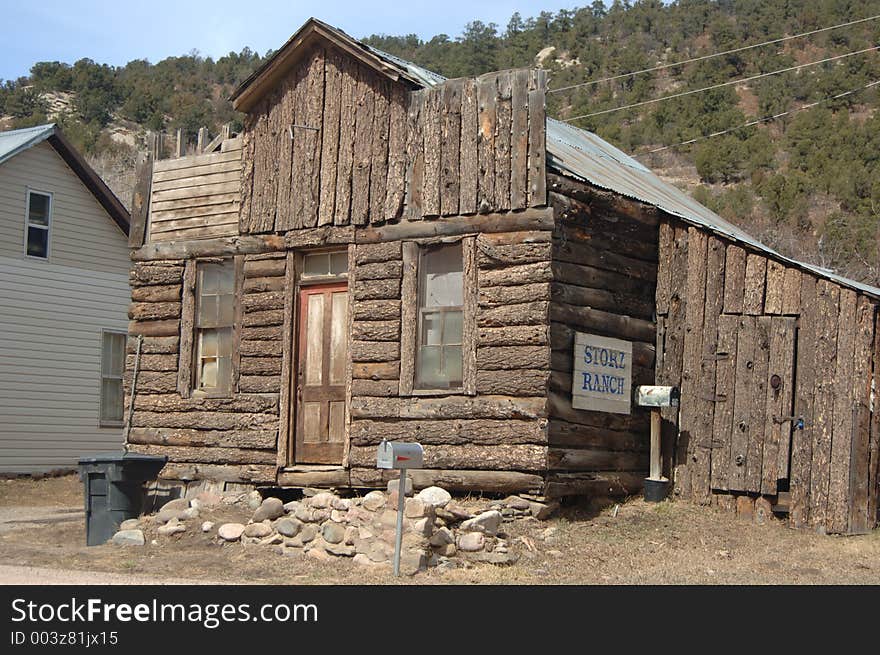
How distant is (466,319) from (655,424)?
9.13 feet

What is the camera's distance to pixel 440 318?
14.4 m

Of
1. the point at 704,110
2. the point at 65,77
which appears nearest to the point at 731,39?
the point at 704,110

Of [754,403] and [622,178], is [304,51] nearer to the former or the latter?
[622,178]

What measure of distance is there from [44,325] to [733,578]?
16.4 metres

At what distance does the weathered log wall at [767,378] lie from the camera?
13805 millimetres

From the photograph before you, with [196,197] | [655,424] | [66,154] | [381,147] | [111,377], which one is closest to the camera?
[655,424]

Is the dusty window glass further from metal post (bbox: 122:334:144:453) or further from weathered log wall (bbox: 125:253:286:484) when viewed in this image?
metal post (bbox: 122:334:144:453)

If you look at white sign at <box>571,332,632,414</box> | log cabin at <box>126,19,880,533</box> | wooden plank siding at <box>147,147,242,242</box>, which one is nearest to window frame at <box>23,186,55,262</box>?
wooden plank siding at <box>147,147,242,242</box>

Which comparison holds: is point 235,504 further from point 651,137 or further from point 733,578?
point 651,137

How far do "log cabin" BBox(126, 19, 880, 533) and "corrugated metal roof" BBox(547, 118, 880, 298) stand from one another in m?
0.11

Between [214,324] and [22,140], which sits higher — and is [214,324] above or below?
below

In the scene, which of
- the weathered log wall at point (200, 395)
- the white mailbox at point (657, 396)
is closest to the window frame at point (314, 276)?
the weathered log wall at point (200, 395)

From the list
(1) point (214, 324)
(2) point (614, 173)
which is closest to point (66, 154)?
(1) point (214, 324)

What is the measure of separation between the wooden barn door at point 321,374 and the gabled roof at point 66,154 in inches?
381
